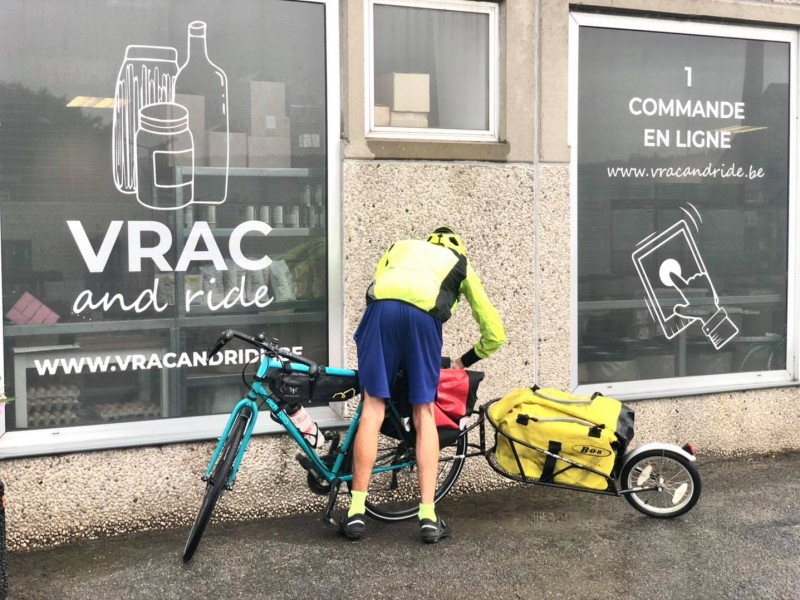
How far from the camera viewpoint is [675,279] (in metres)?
6.64

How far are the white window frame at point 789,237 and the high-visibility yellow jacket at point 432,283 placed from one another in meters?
1.43

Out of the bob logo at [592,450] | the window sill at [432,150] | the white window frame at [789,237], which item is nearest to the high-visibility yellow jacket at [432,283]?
the bob logo at [592,450]

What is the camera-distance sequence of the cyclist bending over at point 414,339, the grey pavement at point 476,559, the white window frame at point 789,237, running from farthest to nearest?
the white window frame at point 789,237
the cyclist bending over at point 414,339
the grey pavement at point 476,559

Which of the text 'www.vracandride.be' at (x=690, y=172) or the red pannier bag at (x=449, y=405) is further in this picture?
the text 'www.vracandride.be' at (x=690, y=172)

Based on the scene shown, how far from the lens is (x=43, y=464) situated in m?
4.95

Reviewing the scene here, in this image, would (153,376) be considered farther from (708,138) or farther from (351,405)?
(708,138)

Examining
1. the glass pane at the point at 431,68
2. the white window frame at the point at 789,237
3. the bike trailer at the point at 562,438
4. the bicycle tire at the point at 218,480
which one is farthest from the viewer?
the white window frame at the point at 789,237

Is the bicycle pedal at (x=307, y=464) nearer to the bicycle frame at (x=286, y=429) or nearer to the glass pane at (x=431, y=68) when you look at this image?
the bicycle frame at (x=286, y=429)

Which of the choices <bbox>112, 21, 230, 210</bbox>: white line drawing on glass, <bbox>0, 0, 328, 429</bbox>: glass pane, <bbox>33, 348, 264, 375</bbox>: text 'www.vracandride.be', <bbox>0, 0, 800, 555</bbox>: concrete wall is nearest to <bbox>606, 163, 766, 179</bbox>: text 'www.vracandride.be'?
<bbox>0, 0, 800, 555</bbox>: concrete wall

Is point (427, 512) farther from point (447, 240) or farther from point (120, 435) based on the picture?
point (120, 435)

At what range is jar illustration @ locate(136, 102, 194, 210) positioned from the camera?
5242 millimetres

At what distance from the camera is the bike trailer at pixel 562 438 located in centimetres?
509

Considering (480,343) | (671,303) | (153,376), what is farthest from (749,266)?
(153,376)

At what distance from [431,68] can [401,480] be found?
2700 mm
